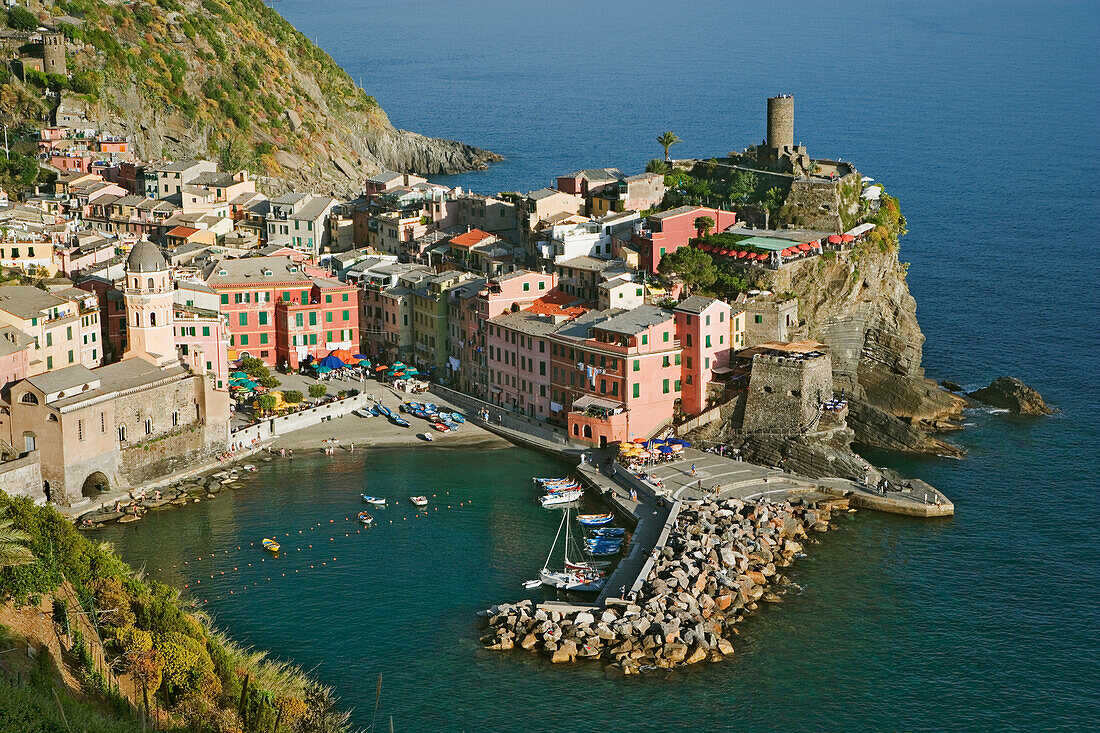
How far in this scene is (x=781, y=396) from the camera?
70250mm

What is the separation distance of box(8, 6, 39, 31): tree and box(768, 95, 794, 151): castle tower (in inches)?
2740

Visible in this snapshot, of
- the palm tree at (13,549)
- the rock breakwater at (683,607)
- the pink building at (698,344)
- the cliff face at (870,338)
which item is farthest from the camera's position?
the cliff face at (870,338)

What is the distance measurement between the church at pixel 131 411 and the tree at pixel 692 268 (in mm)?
24918

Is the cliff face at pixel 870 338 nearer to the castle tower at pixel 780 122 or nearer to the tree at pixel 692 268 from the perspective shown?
the tree at pixel 692 268

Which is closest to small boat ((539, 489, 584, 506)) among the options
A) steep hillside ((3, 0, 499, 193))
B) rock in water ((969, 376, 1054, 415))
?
rock in water ((969, 376, 1054, 415))

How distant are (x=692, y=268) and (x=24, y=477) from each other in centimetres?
3525

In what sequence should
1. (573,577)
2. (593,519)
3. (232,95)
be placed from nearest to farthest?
(573,577) < (593,519) < (232,95)

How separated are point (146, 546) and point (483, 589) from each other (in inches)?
567

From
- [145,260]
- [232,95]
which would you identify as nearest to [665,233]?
[145,260]

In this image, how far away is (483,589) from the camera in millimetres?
55250

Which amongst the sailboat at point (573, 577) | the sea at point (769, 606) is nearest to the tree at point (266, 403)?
the sea at point (769, 606)

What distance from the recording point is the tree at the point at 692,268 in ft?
251

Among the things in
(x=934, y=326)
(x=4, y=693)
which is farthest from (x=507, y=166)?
(x=4, y=693)

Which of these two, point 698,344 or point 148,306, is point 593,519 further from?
point 148,306
